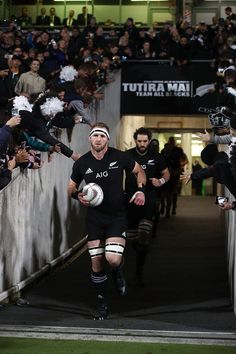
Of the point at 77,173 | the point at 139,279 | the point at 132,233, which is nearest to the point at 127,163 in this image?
the point at 77,173

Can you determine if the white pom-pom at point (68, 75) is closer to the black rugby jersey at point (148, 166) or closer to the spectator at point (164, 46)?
the black rugby jersey at point (148, 166)

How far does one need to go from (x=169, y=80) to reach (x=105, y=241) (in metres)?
14.0

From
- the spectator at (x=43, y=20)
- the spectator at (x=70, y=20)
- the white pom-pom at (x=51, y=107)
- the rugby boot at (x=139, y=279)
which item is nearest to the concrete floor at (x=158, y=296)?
the rugby boot at (x=139, y=279)

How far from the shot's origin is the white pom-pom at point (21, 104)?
32.2 ft

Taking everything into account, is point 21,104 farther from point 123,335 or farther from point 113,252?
point 123,335

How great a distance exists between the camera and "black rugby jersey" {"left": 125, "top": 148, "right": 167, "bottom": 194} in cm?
1096

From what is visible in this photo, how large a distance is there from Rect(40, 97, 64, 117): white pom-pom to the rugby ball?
218cm

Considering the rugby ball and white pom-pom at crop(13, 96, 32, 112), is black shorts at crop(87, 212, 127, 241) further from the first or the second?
white pom-pom at crop(13, 96, 32, 112)

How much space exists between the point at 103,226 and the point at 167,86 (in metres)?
13.9

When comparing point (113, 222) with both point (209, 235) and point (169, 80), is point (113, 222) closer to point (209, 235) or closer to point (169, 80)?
point (209, 235)

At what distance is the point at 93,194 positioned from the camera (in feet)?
28.3

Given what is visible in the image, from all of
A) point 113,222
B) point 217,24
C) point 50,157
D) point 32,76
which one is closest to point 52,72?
point 32,76

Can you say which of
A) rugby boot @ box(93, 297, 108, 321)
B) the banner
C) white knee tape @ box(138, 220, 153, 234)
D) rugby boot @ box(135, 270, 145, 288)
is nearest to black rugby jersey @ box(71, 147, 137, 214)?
rugby boot @ box(93, 297, 108, 321)

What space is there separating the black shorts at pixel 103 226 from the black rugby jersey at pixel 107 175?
7 cm
